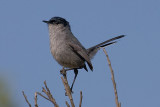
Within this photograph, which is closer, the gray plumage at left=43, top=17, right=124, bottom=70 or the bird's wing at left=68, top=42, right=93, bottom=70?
the gray plumage at left=43, top=17, right=124, bottom=70

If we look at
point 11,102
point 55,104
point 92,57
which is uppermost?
point 55,104

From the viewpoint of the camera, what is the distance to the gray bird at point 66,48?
5707 millimetres

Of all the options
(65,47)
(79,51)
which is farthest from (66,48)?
(79,51)

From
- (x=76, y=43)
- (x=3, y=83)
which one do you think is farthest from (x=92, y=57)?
(x=3, y=83)

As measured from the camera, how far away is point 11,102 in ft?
30.0

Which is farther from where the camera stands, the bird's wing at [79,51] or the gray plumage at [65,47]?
the bird's wing at [79,51]

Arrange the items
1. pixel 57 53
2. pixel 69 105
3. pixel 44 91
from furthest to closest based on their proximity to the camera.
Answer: pixel 57 53 → pixel 44 91 → pixel 69 105

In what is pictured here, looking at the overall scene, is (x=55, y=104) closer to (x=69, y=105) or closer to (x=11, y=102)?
(x=69, y=105)

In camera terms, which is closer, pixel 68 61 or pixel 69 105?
pixel 69 105

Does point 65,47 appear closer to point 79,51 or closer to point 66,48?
point 66,48

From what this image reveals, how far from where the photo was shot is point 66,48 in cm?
582

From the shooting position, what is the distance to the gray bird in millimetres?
5707

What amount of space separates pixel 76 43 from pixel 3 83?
17.6ft

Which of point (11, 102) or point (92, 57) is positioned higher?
point (92, 57)
